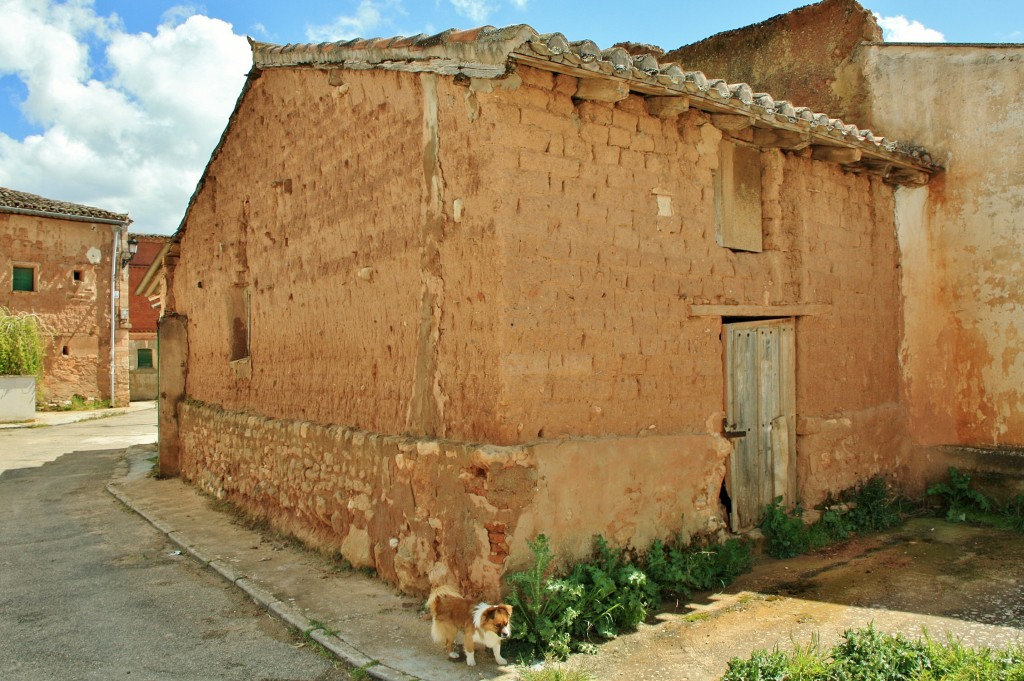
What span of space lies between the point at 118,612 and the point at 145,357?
26.4 m

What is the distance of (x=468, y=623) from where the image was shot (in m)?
4.63

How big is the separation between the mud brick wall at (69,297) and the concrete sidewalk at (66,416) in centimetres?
81

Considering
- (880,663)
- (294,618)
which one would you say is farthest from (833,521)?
(294,618)

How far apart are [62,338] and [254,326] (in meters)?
18.7

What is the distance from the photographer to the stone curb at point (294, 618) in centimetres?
459

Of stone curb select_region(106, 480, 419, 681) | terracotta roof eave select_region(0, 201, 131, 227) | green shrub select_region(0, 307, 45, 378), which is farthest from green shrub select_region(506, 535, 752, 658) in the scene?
terracotta roof eave select_region(0, 201, 131, 227)

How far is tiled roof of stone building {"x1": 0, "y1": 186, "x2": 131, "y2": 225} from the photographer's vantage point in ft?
73.5

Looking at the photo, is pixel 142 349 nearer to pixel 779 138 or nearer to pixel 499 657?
pixel 779 138

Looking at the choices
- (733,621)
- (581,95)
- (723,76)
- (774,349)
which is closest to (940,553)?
(774,349)

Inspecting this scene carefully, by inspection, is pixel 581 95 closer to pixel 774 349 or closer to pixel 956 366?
pixel 774 349

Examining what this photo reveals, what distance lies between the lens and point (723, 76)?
448 inches

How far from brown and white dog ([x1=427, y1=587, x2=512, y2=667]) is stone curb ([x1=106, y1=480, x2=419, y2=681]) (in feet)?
1.13

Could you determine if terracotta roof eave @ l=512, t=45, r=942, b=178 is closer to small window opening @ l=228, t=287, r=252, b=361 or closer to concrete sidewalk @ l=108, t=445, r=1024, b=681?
concrete sidewalk @ l=108, t=445, r=1024, b=681

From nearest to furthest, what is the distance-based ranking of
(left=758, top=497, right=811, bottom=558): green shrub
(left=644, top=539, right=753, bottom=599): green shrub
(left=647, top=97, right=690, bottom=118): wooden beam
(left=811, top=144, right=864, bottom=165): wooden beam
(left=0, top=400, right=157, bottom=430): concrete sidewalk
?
(left=644, top=539, right=753, bottom=599): green shrub, (left=647, top=97, right=690, bottom=118): wooden beam, (left=758, top=497, right=811, bottom=558): green shrub, (left=811, top=144, right=864, bottom=165): wooden beam, (left=0, top=400, right=157, bottom=430): concrete sidewalk
